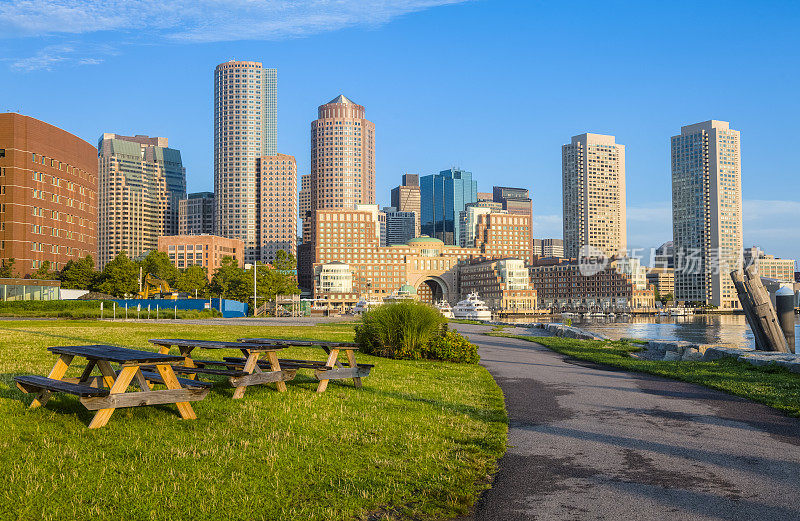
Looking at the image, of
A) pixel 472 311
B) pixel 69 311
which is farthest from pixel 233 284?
pixel 472 311

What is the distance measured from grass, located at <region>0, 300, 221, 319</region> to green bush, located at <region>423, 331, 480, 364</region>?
4588 centimetres

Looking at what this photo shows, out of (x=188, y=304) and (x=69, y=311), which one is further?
(x=188, y=304)

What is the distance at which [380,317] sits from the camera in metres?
20.8

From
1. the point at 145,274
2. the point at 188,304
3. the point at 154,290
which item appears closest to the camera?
the point at 188,304

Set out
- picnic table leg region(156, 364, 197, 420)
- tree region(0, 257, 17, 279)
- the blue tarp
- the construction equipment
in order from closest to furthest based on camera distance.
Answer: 1. picnic table leg region(156, 364, 197, 420)
2. the blue tarp
3. the construction equipment
4. tree region(0, 257, 17, 279)

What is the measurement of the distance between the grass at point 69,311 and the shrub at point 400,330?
4413 cm

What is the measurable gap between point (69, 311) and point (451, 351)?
49.2 metres

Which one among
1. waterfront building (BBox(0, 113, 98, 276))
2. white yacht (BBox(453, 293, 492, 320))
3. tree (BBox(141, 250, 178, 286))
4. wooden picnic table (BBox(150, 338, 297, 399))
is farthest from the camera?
white yacht (BBox(453, 293, 492, 320))

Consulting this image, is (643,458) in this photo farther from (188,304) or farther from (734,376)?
(188,304)

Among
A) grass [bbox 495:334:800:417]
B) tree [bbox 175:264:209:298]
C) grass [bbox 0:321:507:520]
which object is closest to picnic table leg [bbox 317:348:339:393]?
grass [bbox 0:321:507:520]

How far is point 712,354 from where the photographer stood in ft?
69.4

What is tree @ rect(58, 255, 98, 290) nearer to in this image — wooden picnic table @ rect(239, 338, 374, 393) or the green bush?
the green bush

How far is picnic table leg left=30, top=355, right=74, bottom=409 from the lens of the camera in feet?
31.3

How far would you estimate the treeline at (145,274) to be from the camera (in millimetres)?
91875
